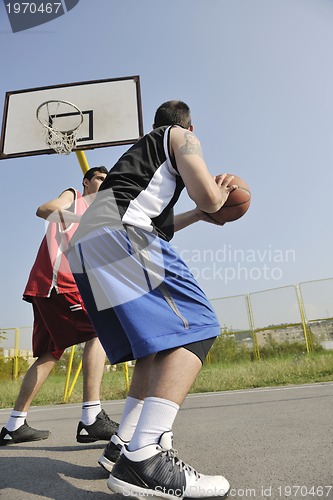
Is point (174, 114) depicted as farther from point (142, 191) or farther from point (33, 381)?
point (33, 381)

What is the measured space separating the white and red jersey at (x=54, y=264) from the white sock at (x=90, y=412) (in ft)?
2.64

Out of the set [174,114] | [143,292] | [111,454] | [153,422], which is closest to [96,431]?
[111,454]

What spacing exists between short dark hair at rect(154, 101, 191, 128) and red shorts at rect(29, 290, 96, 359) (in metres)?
1.43

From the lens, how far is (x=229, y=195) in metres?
2.24

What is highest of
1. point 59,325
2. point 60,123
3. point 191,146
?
point 60,123

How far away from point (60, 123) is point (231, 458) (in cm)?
563

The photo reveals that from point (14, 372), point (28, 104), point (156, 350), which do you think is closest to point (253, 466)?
point (156, 350)

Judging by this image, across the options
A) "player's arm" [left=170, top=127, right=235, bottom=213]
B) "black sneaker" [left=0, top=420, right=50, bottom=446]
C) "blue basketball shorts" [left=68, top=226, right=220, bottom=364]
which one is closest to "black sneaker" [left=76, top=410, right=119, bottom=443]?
"black sneaker" [left=0, top=420, right=50, bottom=446]

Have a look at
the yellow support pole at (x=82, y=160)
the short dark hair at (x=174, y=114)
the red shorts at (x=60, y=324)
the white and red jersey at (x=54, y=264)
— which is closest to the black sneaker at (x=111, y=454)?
the red shorts at (x=60, y=324)

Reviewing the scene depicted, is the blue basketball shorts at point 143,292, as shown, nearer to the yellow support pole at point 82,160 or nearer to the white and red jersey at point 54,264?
the white and red jersey at point 54,264

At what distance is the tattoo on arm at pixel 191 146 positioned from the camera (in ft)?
5.68

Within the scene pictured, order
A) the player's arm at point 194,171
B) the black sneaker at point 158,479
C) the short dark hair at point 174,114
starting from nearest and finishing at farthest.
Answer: the black sneaker at point 158,479 → the player's arm at point 194,171 → the short dark hair at point 174,114

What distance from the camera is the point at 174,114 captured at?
6.79 ft

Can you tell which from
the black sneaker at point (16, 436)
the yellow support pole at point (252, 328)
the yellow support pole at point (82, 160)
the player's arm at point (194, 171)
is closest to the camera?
the player's arm at point (194, 171)
